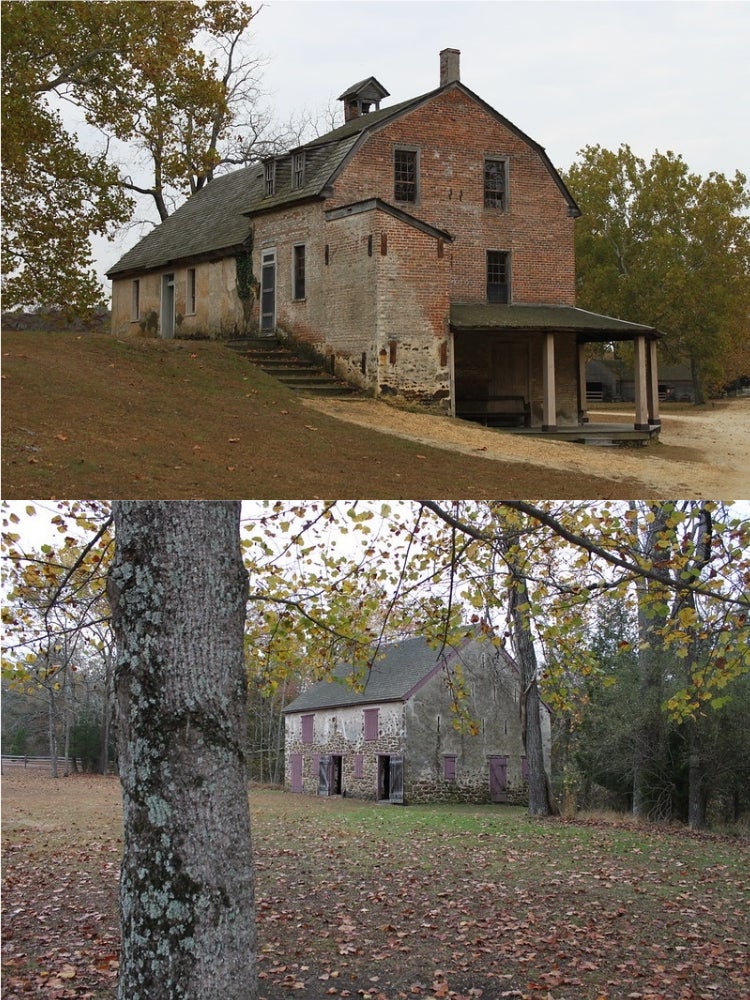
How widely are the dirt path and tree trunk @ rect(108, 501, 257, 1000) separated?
11.1 metres

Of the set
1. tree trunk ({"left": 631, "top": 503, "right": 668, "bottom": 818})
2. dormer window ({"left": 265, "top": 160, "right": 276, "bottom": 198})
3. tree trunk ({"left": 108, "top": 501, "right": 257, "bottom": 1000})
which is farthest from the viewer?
dormer window ({"left": 265, "top": 160, "right": 276, "bottom": 198})

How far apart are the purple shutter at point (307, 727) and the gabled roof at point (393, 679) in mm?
290

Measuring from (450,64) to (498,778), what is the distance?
1984cm

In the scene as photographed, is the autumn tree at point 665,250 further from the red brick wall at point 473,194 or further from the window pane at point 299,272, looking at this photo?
the window pane at point 299,272

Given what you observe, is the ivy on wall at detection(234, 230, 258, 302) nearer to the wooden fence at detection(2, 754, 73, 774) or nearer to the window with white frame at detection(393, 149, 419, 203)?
the window with white frame at detection(393, 149, 419, 203)

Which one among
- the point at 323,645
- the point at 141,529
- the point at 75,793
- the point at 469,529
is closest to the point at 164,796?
the point at 141,529

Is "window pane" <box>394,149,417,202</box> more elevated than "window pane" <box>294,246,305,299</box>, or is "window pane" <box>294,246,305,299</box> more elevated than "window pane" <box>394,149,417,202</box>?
"window pane" <box>394,149,417,202</box>

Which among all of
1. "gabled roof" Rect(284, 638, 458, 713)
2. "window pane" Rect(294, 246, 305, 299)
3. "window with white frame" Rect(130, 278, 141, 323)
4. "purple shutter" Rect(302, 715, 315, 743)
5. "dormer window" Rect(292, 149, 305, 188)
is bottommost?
"purple shutter" Rect(302, 715, 315, 743)

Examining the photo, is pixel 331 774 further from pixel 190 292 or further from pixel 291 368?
pixel 190 292

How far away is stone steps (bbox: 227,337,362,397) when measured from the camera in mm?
22969

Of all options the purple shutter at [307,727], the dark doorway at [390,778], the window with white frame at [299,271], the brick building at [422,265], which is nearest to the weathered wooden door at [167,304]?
the brick building at [422,265]

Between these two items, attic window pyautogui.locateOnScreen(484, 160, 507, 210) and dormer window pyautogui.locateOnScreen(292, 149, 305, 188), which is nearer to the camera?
dormer window pyautogui.locateOnScreen(292, 149, 305, 188)

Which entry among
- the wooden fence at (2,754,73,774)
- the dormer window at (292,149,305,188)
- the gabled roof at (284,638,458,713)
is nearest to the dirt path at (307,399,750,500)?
the dormer window at (292,149,305,188)

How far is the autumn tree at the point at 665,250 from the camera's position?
43.1 meters
